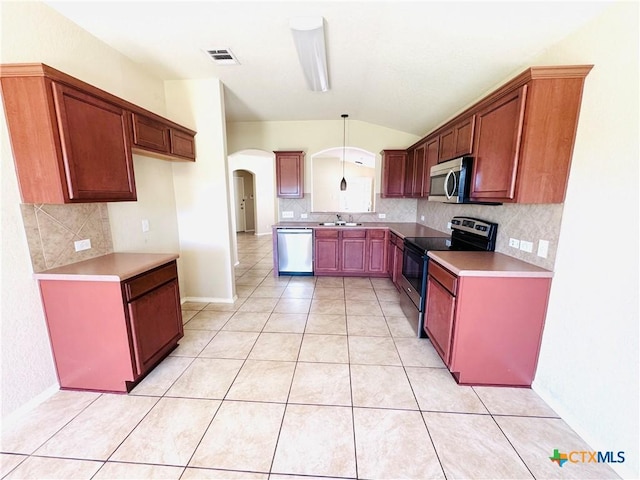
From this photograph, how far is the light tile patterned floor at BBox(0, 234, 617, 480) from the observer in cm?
135

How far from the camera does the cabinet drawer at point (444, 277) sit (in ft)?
6.22

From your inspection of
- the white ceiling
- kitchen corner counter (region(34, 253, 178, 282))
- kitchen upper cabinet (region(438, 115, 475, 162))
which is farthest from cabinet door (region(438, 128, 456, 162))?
kitchen corner counter (region(34, 253, 178, 282))

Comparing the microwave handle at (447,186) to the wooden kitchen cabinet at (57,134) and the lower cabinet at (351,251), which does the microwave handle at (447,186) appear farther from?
the wooden kitchen cabinet at (57,134)

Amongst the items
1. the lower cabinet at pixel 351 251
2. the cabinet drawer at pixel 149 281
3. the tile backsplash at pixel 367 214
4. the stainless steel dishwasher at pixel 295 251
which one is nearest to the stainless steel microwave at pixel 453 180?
the lower cabinet at pixel 351 251

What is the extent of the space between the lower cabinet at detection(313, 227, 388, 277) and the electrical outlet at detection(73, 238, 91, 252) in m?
2.82

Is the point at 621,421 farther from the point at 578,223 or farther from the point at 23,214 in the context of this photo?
the point at 23,214

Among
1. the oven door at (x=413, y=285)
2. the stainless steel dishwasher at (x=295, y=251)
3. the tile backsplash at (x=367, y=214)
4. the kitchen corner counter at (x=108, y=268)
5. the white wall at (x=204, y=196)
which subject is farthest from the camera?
the tile backsplash at (x=367, y=214)

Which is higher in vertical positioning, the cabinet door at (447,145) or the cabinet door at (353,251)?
the cabinet door at (447,145)

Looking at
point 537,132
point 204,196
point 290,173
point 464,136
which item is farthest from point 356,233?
point 537,132

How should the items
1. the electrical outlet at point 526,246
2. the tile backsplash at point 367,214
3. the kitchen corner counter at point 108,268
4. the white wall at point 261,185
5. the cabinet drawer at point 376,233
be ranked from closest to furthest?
the kitchen corner counter at point 108,268 → the electrical outlet at point 526,246 → the cabinet drawer at point 376,233 → the tile backsplash at point 367,214 → the white wall at point 261,185

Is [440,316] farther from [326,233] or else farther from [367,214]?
[367,214]

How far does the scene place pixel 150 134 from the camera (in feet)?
7.61

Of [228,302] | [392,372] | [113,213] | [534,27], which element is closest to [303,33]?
[534,27]

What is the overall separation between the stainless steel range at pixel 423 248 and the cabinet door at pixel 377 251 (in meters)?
1.04
